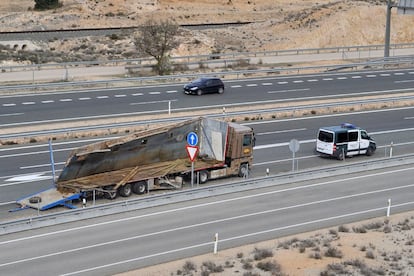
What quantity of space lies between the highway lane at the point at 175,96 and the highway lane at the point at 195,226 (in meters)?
15.6

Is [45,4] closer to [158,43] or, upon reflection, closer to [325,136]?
[158,43]

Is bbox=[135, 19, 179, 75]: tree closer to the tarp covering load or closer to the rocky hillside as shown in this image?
the rocky hillside

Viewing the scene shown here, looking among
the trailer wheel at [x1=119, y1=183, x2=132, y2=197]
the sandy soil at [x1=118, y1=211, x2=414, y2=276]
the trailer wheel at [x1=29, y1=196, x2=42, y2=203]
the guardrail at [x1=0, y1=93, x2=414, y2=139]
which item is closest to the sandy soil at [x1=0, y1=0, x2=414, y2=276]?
the sandy soil at [x1=118, y1=211, x2=414, y2=276]

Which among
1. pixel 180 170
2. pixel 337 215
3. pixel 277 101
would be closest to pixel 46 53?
pixel 277 101

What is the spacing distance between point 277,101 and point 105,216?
75.0 ft

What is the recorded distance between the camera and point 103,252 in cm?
2378

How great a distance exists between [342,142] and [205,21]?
5684 cm

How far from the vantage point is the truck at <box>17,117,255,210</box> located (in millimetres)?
27953

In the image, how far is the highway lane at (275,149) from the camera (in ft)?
102

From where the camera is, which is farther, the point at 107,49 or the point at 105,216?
the point at 107,49

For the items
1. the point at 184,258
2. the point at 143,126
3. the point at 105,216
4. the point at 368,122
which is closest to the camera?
the point at 184,258

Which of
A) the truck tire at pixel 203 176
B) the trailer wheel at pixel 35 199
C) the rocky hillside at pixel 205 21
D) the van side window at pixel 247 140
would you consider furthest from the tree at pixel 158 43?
the trailer wheel at pixel 35 199

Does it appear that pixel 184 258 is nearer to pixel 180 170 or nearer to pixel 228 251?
pixel 228 251

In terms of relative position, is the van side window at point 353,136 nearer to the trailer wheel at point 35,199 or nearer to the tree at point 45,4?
the trailer wheel at point 35,199
